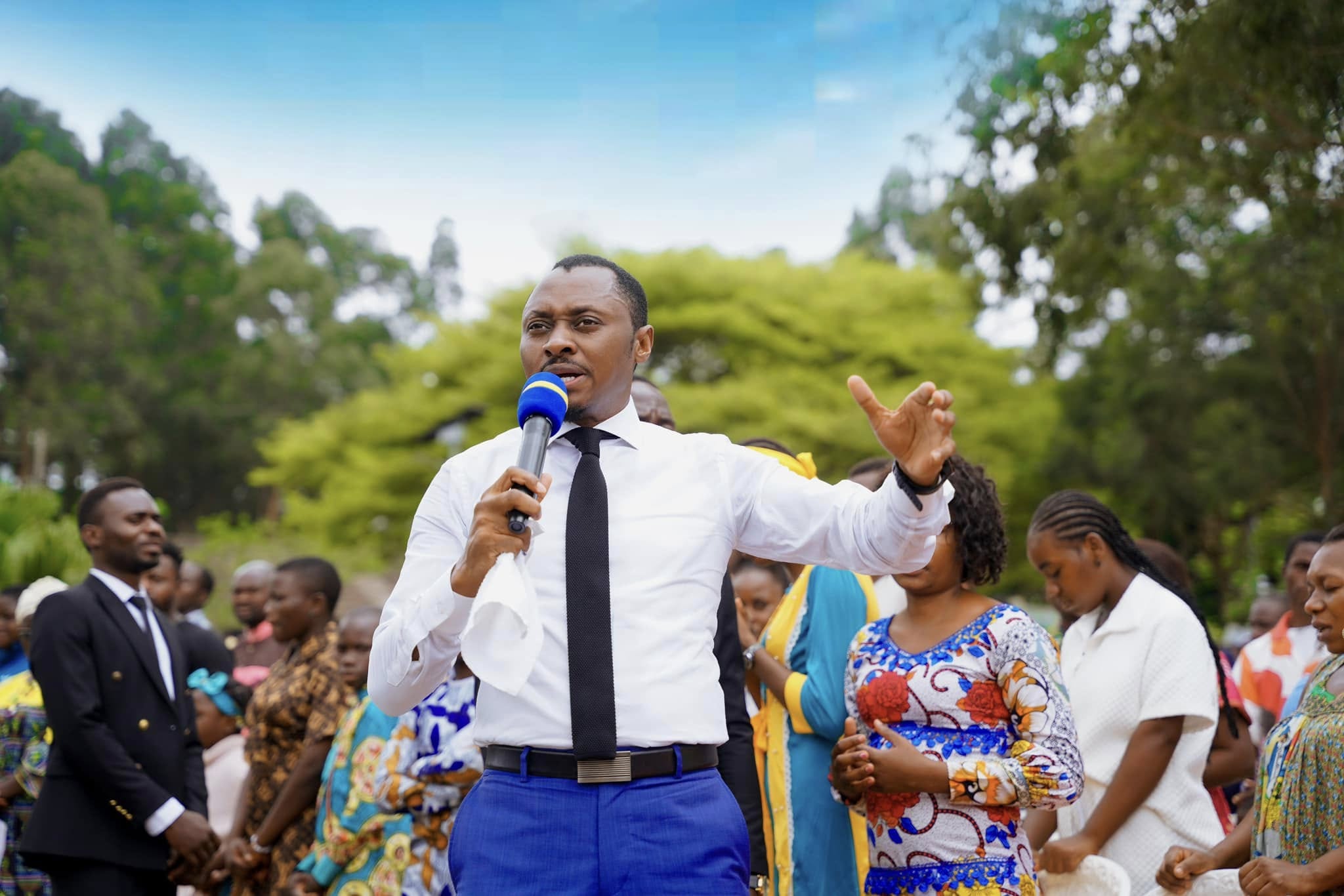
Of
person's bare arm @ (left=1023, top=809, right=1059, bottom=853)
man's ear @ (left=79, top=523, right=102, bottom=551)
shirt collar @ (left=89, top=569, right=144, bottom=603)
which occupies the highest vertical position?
man's ear @ (left=79, top=523, right=102, bottom=551)

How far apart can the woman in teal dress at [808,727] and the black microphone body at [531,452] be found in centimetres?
165

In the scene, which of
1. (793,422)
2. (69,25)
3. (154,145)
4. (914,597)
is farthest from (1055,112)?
(154,145)

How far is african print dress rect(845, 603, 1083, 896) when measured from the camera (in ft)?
11.8

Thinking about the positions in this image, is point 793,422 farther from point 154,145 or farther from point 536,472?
point 154,145

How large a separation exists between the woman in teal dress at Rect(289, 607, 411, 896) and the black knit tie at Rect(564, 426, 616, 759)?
254cm

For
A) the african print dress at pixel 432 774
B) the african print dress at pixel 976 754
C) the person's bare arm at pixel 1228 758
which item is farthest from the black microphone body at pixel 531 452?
the person's bare arm at pixel 1228 758

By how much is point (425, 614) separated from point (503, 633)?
11.2 inches

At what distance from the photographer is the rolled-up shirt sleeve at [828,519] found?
2768 mm

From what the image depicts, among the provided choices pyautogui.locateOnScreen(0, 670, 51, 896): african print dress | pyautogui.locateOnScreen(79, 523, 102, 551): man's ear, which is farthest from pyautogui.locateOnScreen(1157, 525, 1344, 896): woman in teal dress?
pyautogui.locateOnScreen(0, 670, 51, 896): african print dress

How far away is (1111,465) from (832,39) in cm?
1415

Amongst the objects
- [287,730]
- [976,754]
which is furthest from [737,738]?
[287,730]

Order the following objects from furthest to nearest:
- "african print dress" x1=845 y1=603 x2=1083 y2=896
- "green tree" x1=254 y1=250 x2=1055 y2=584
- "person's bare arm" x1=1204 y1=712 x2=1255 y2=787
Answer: "green tree" x1=254 y1=250 x2=1055 y2=584, "person's bare arm" x1=1204 y1=712 x2=1255 y2=787, "african print dress" x1=845 y1=603 x2=1083 y2=896

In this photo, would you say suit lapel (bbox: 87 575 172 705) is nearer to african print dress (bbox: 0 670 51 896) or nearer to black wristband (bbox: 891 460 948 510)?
african print dress (bbox: 0 670 51 896)

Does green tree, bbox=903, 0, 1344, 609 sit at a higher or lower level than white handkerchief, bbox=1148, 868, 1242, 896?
higher
